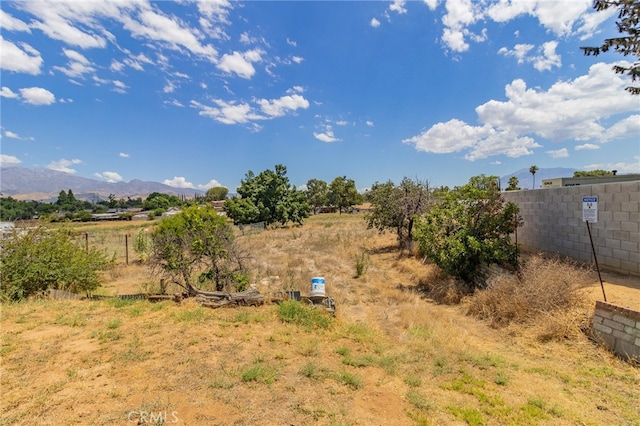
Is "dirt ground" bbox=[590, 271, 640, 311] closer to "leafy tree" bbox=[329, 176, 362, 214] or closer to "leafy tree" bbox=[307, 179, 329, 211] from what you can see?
"leafy tree" bbox=[329, 176, 362, 214]

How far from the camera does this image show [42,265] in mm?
7590

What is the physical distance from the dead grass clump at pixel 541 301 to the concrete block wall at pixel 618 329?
409 millimetres

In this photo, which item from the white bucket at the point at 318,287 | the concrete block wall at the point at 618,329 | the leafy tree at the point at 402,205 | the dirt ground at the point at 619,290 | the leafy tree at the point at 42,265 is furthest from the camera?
the leafy tree at the point at 402,205

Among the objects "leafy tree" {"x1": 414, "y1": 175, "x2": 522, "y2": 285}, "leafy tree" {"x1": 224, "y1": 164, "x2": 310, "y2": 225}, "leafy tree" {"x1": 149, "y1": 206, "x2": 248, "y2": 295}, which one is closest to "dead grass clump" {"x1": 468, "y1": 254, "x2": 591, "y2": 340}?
"leafy tree" {"x1": 414, "y1": 175, "x2": 522, "y2": 285}

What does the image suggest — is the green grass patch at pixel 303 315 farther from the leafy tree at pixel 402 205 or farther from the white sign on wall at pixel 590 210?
the leafy tree at pixel 402 205

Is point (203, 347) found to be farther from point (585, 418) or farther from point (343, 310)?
point (585, 418)

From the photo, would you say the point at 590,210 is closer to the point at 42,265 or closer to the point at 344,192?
the point at 42,265

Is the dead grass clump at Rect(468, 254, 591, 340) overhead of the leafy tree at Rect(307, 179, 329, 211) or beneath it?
beneath

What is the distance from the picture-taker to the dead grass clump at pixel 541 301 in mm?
5603

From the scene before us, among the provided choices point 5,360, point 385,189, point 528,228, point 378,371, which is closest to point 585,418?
point 378,371

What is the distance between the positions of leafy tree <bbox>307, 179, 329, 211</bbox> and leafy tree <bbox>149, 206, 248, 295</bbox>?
56449mm

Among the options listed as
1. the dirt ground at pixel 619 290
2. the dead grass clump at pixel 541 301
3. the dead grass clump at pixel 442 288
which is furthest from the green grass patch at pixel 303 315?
the dirt ground at pixel 619 290

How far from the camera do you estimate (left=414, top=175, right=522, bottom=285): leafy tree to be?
834cm

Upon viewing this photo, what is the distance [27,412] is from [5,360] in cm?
183
